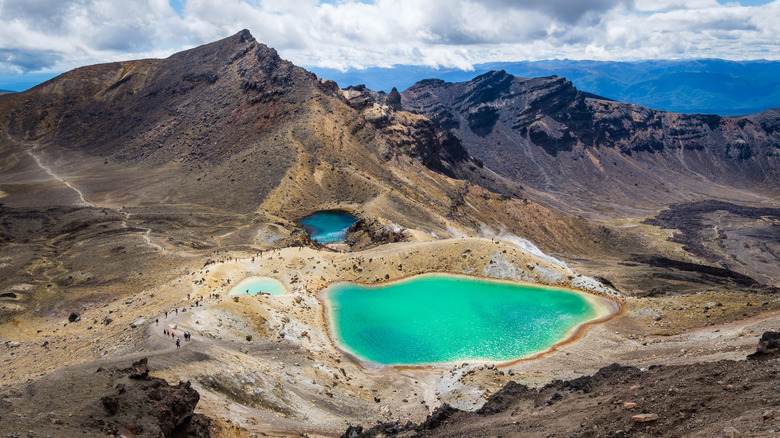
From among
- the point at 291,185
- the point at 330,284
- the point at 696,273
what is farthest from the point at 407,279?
the point at 696,273

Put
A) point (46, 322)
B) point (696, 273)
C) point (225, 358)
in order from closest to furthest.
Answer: point (225, 358) < point (46, 322) < point (696, 273)

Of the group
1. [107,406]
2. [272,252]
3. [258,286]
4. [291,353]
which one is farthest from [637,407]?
[272,252]

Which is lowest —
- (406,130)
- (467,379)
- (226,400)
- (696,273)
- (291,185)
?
(696,273)

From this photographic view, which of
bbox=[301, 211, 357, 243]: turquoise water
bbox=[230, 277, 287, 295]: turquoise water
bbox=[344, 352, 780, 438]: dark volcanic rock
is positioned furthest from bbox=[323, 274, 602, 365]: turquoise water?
bbox=[301, 211, 357, 243]: turquoise water

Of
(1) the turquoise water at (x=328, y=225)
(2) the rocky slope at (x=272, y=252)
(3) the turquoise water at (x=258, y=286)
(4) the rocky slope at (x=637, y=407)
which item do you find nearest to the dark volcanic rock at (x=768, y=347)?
(4) the rocky slope at (x=637, y=407)

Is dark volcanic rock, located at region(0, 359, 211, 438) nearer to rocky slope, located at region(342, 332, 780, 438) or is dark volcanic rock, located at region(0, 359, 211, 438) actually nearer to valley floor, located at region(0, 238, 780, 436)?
valley floor, located at region(0, 238, 780, 436)

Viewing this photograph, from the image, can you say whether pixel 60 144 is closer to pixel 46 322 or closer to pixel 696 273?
pixel 46 322

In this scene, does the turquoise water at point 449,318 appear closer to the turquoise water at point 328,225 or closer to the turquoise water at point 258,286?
the turquoise water at point 258,286
